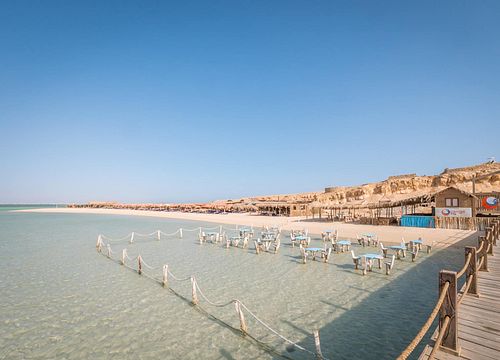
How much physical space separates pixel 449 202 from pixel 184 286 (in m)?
25.7

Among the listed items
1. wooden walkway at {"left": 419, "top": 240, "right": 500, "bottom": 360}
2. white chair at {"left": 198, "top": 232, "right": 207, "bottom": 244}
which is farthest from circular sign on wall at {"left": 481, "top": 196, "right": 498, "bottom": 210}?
white chair at {"left": 198, "top": 232, "right": 207, "bottom": 244}

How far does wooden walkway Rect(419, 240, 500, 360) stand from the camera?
4.23 metres

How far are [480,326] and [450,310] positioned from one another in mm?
1656

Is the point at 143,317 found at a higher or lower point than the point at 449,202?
lower

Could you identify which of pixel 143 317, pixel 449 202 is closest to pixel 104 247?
Result: pixel 143 317

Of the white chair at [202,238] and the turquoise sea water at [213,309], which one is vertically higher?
the white chair at [202,238]

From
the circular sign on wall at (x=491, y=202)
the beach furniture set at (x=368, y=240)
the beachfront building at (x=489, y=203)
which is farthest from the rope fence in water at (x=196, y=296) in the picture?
the circular sign on wall at (x=491, y=202)

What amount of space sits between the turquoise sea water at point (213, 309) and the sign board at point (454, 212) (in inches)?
393

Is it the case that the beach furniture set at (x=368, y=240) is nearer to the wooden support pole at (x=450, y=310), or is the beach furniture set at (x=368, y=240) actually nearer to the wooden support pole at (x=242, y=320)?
the wooden support pole at (x=242, y=320)

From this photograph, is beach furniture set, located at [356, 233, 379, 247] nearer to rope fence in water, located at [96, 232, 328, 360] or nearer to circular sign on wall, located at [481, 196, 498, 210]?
circular sign on wall, located at [481, 196, 498, 210]

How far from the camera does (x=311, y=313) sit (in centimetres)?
921

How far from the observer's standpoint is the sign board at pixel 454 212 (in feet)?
82.5

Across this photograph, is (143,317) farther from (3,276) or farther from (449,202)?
(449,202)

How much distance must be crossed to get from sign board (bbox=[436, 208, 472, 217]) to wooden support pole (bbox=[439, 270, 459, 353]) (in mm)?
26553
